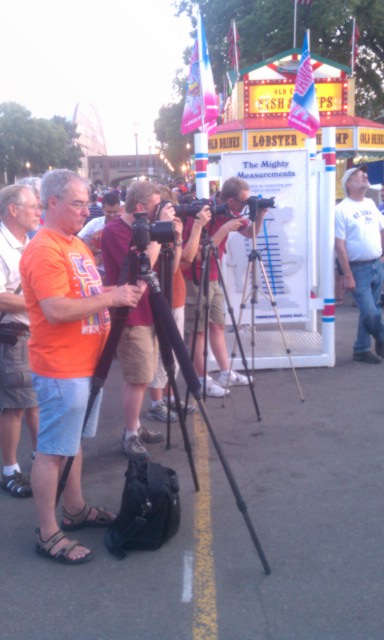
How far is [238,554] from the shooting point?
137 inches

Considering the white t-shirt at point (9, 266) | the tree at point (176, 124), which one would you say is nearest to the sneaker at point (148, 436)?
the white t-shirt at point (9, 266)

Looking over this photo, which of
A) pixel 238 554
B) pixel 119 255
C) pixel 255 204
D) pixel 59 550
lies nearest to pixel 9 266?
pixel 119 255

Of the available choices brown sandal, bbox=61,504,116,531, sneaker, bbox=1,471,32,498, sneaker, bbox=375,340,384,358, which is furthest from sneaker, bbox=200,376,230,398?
brown sandal, bbox=61,504,116,531

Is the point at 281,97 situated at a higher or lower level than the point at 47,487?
higher

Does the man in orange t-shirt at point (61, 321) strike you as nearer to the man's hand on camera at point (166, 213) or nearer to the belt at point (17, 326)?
the man's hand on camera at point (166, 213)

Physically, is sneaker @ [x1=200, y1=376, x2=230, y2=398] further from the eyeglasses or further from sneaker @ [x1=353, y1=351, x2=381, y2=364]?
the eyeglasses

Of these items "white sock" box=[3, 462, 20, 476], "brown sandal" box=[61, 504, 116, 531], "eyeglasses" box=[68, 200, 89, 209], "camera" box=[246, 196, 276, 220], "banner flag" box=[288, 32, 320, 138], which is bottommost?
"brown sandal" box=[61, 504, 116, 531]

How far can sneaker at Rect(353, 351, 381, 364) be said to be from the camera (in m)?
7.18

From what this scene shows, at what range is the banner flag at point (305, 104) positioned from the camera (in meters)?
7.30

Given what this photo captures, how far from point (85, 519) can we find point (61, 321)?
1.32 metres

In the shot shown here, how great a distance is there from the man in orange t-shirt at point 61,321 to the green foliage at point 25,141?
77341 millimetres

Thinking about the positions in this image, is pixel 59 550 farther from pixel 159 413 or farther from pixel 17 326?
pixel 159 413

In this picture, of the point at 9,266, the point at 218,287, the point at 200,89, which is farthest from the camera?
the point at 200,89

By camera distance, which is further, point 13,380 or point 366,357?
point 366,357
